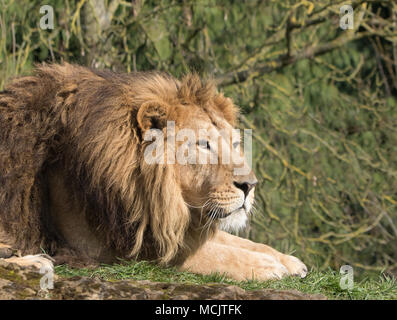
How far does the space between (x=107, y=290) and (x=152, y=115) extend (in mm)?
1645

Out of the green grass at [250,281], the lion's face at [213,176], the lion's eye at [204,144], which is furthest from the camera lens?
the lion's eye at [204,144]

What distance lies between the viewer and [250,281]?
4.93 metres

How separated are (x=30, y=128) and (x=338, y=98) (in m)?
7.12

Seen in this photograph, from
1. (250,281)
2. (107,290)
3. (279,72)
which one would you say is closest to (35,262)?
(107,290)

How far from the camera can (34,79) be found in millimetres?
5590

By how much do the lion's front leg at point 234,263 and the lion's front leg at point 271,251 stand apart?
14 cm

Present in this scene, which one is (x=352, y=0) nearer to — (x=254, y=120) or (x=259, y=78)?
(x=259, y=78)

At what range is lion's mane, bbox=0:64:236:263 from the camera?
5133 millimetres

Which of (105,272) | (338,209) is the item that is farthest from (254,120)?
(105,272)

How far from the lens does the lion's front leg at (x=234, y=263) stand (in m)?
5.21

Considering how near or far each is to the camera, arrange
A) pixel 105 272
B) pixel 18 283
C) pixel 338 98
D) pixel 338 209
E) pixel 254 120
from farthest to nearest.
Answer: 1. pixel 338 98
2. pixel 338 209
3. pixel 254 120
4. pixel 105 272
5. pixel 18 283

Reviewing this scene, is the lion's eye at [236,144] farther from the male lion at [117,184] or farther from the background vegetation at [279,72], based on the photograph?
the background vegetation at [279,72]

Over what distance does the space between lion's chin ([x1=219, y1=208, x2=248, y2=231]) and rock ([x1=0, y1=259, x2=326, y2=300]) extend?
3.71 ft
